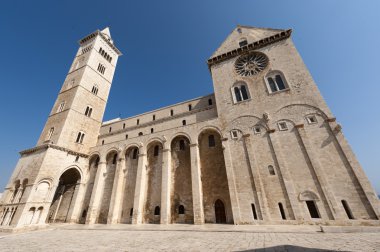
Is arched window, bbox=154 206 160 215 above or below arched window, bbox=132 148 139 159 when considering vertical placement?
below

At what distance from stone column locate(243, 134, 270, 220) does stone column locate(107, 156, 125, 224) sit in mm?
14201

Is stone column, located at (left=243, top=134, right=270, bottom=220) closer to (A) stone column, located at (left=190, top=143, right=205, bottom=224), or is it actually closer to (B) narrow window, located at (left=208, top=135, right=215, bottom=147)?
(B) narrow window, located at (left=208, top=135, right=215, bottom=147)

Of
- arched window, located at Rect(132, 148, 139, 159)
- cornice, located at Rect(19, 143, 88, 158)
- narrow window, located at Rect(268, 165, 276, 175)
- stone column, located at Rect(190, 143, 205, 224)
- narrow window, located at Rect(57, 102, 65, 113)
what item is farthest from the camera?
narrow window, located at Rect(57, 102, 65, 113)

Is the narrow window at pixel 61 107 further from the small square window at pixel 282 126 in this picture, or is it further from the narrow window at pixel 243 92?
the small square window at pixel 282 126

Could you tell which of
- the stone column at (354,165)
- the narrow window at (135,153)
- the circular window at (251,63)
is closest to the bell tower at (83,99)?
the narrow window at (135,153)

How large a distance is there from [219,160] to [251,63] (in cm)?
1177

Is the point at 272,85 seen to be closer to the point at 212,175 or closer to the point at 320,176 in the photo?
the point at 320,176

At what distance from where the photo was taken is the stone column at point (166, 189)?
1477 centimetres

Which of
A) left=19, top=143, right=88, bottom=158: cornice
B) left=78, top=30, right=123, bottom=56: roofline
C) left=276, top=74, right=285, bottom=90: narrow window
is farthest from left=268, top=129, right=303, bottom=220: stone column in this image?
Result: left=78, top=30, right=123, bottom=56: roofline

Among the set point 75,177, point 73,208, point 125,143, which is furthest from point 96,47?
point 73,208

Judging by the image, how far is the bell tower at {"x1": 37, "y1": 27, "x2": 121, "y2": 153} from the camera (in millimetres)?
20969

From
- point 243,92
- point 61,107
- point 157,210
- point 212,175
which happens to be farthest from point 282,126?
point 61,107

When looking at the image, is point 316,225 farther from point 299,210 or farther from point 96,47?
point 96,47

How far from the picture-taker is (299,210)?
37.8 feet
